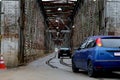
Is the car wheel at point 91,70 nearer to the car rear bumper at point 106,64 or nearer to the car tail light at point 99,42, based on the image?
the car rear bumper at point 106,64

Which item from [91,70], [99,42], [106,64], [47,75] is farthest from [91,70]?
[47,75]

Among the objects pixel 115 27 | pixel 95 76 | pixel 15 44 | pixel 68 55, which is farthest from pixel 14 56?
pixel 68 55

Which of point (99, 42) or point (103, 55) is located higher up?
point (99, 42)

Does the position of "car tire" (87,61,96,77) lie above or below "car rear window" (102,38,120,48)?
below

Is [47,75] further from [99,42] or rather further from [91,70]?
[99,42]

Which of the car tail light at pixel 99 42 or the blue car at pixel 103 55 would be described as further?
the car tail light at pixel 99 42

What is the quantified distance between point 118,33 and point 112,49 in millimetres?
10505

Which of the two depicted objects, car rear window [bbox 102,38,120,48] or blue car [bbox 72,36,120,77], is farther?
car rear window [bbox 102,38,120,48]

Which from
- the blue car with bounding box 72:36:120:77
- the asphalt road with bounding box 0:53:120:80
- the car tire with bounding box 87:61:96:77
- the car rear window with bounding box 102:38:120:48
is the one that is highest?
the car rear window with bounding box 102:38:120:48

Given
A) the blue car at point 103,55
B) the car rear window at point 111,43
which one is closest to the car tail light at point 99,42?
the blue car at point 103,55

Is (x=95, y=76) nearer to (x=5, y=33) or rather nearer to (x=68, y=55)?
(x=5, y=33)

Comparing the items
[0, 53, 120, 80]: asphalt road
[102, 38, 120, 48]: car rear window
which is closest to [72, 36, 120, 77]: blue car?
[102, 38, 120, 48]: car rear window

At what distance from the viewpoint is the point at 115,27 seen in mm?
24156

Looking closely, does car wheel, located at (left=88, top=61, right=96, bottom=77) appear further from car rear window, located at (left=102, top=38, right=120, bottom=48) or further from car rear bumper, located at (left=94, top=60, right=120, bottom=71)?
car rear window, located at (left=102, top=38, right=120, bottom=48)
